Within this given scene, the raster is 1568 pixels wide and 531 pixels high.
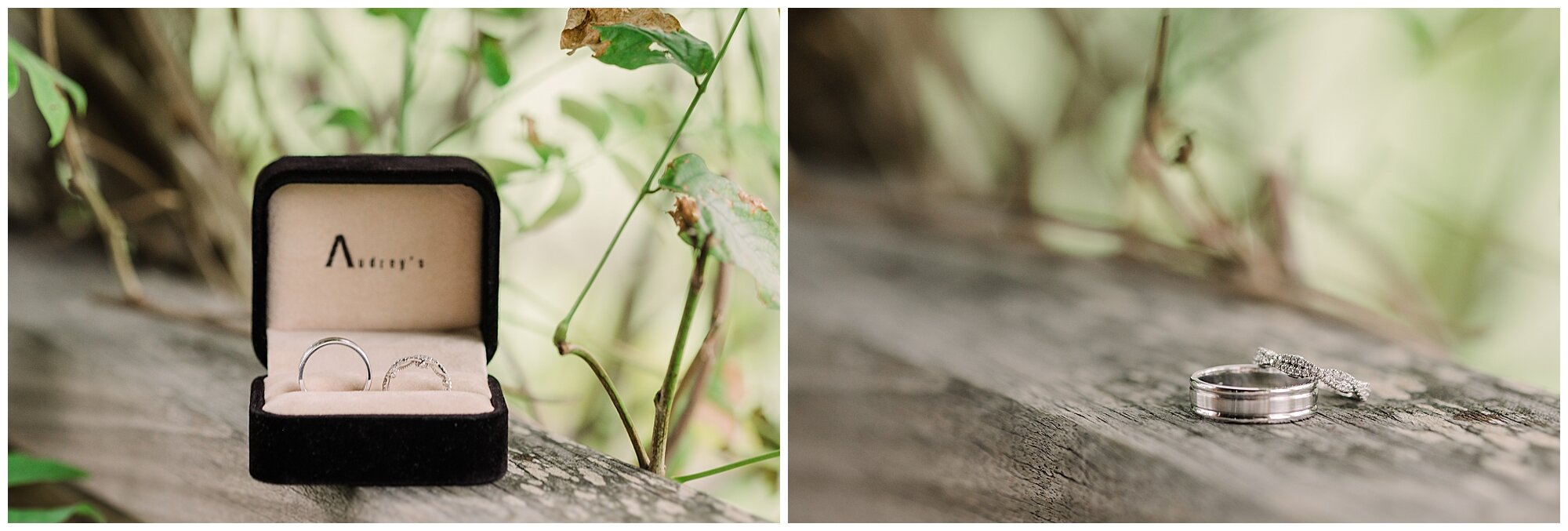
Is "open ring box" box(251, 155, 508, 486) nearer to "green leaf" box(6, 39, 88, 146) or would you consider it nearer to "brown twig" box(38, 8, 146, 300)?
"green leaf" box(6, 39, 88, 146)

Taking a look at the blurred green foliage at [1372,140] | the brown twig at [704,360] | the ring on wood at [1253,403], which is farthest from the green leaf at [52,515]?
the blurred green foliage at [1372,140]

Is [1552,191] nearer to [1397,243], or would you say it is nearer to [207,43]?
[1397,243]

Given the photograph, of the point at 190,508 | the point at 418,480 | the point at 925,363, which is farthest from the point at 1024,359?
the point at 190,508

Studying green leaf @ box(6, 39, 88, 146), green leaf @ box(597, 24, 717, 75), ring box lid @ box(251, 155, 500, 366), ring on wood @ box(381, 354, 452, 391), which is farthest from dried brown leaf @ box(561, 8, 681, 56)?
green leaf @ box(6, 39, 88, 146)

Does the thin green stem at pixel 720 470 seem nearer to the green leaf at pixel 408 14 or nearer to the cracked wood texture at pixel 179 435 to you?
the cracked wood texture at pixel 179 435

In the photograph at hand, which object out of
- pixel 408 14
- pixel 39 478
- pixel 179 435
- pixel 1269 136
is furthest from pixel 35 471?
pixel 1269 136

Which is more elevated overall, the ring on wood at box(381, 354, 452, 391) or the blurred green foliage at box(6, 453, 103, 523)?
the ring on wood at box(381, 354, 452, 391)
